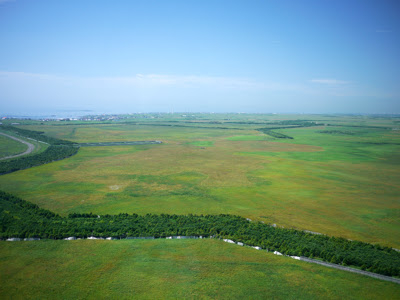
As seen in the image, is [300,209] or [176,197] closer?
[300,209]

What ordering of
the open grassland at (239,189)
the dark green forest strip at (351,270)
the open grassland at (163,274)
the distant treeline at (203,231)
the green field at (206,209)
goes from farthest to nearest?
the open grassland at (239,189) < the distant treeline at (203,231) < the dark green forest strip at (351,270) < the green field at (206,209) < the open grassland at (163,274)

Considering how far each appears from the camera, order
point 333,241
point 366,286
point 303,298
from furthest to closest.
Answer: point 333,241
point 366,286
point 303,298

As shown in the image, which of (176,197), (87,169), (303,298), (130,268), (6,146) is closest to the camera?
(303,298)

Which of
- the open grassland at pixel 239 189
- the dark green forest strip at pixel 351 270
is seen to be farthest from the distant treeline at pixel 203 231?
the open grassland at pixel 239 189

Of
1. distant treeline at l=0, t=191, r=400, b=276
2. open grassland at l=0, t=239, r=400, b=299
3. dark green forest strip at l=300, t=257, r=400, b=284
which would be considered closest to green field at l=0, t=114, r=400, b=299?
open grassland at l=0, t=239, r=400, b=299

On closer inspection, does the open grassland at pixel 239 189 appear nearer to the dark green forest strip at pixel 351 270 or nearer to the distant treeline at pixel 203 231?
the distant treeline at pixel 203 231

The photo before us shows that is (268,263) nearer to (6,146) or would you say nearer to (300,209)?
(300,209)

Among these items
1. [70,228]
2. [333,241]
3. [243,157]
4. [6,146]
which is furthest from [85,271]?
[6,146]
